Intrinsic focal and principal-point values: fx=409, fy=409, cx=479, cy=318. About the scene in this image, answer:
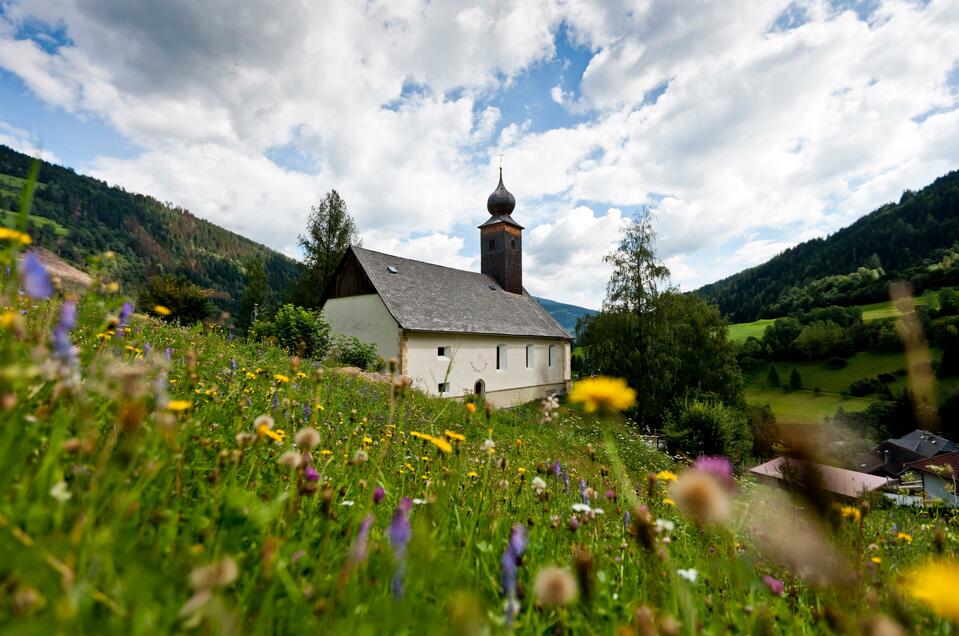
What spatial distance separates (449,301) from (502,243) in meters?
9.98

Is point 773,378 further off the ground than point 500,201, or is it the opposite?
point 500,201

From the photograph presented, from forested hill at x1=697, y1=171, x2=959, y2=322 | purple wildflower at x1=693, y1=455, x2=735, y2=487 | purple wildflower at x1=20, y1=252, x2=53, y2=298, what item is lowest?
purple wildflower at x1=693, y1=455, x2=735, y2=487

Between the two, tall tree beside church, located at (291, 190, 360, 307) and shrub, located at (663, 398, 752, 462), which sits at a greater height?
tall tree beside church, located at (291, 190, 360, 307)

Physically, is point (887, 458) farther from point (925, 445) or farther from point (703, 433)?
point (703, 433)

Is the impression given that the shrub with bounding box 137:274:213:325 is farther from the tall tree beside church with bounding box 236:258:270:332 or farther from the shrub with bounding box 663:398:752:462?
the shrub with bounding box 663:398:752:462

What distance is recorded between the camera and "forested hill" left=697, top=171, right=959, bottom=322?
228 feet

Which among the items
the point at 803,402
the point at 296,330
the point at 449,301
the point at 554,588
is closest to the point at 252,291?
the point at 449,301

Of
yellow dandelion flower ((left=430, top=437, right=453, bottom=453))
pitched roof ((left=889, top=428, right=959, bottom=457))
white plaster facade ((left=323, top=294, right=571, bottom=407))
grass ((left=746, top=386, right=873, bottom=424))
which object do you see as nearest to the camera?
yellow dandelion flower ((left=430, top=437, right=453, bottom=453))

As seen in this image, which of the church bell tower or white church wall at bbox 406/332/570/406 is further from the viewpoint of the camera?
the church bell tower

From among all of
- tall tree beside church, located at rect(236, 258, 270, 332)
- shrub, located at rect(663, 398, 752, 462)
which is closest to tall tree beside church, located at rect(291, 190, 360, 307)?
tall tree beside church, located at rect(236, 258, 270, 332)

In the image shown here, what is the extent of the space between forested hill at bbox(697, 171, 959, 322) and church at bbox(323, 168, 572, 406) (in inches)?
2173

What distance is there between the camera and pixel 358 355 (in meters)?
19.2

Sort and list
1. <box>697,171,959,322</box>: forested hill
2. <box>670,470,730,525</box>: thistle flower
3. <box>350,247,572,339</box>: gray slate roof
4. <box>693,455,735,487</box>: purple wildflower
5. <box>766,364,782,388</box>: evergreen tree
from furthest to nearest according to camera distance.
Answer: <box>697,171,959,322</box>: forested hill
<box>766,364,782,388</box>: evergreen tree
<box>350,247,572,339</box>: gray slate roof
<box>693,455,735,487</box>: purple wildflower
<box>670,470,730,525</box>: thistle flower

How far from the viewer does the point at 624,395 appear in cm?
144
